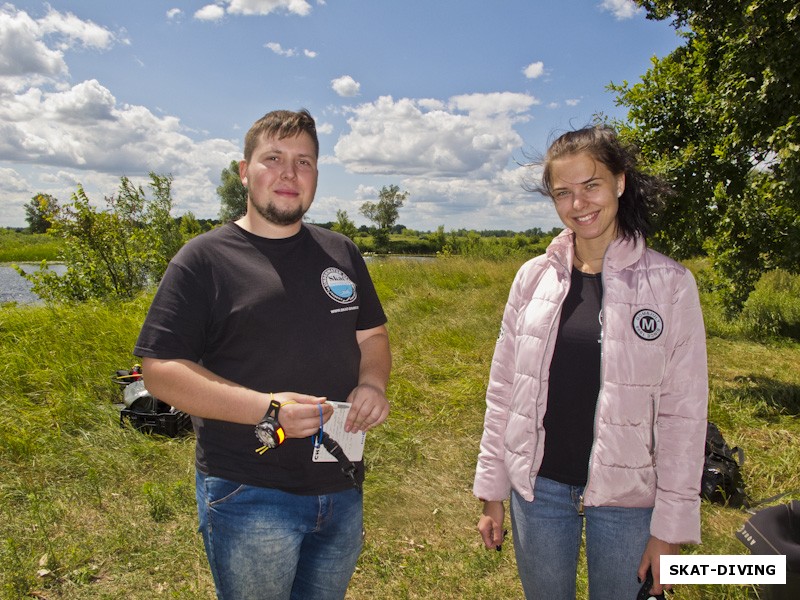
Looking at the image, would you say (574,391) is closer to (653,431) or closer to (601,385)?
(601,385)

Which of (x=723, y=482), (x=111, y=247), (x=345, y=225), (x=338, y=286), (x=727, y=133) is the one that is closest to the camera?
(x=338, y=286)

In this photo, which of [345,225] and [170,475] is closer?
[170,475]

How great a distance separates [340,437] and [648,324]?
1100 mm

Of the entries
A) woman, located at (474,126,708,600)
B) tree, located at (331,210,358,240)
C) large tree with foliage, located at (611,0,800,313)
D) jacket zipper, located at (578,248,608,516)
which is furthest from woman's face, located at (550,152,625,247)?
tree, located at (331,210,358,240)

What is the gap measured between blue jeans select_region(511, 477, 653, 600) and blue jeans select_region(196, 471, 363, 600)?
68 centimetres

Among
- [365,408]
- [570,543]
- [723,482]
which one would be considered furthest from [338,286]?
[723,482]

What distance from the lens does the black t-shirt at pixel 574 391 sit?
181 cm

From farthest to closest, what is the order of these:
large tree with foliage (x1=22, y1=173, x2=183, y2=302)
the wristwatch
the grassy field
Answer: large tree with foliage (x1=22, y1=173, x2=183, y2=302), the grassy field, the wristwatch

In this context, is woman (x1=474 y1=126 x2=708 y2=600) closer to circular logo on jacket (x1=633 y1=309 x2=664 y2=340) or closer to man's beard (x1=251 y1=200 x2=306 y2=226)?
circular logo on jacket (x1=633 y1=309 x2=664 y2=340)

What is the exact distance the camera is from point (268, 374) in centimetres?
168

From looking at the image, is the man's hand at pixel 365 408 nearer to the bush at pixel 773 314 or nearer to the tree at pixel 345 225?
the bush at pixel 773 314

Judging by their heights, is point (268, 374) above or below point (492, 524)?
above

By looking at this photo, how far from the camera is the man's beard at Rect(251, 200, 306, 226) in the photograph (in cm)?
177

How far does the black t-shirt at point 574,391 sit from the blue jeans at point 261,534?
0.78 metres
